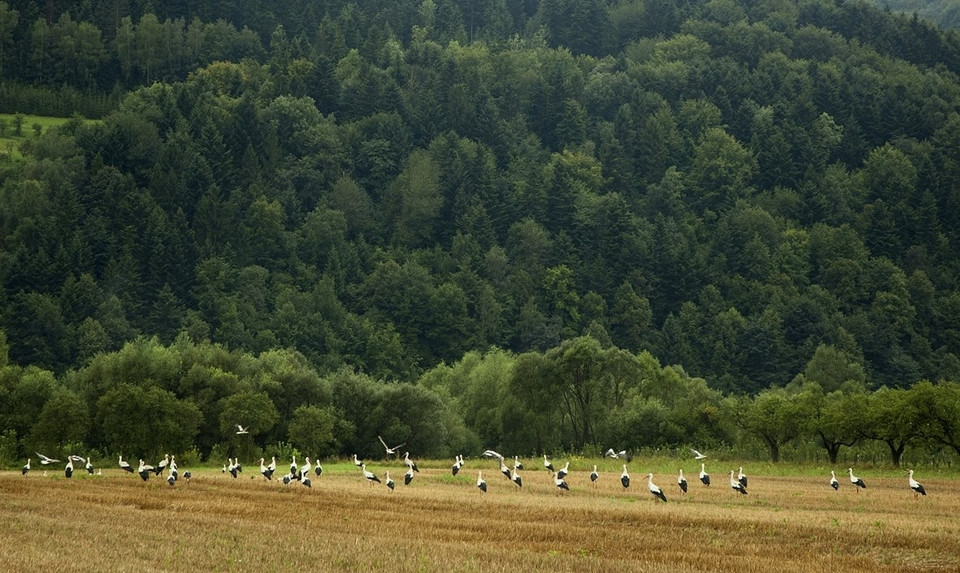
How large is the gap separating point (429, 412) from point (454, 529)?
62.7 m

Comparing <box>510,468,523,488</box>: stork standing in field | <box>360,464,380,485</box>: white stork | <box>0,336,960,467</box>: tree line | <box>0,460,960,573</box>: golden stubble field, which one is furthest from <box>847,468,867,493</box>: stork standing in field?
<box>360,464,380,485</box>: white stork

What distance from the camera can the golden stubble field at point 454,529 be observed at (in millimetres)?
32812

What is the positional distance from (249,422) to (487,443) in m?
31.4

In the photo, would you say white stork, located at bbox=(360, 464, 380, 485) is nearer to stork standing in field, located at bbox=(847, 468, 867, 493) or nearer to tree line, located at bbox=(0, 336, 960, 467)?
stork standing in field, located at bbox=(847, 468, 867, 493)

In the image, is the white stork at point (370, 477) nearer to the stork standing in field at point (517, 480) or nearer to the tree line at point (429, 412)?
the stork standing in field at point (517, 480)

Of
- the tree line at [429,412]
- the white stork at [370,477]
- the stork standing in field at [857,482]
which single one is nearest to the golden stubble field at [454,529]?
the stork standing in field at [857,482]

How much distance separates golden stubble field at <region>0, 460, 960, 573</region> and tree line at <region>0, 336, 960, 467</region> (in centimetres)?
3019

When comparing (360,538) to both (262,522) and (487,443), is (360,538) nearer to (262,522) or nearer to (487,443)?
(262,522)

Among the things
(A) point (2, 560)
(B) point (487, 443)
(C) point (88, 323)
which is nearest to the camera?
(A) point (2, 560)

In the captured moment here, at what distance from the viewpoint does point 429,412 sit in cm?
10200

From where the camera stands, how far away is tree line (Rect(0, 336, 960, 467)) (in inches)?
3406

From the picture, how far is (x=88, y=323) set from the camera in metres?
160

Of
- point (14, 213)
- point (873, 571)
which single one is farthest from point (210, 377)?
point (14, 213)

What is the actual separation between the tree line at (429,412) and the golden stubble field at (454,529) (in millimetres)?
30185
